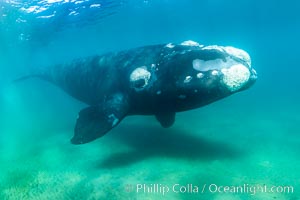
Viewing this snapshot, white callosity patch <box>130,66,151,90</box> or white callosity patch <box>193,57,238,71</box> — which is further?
white callosity patch <box>130,66,151,90</box>

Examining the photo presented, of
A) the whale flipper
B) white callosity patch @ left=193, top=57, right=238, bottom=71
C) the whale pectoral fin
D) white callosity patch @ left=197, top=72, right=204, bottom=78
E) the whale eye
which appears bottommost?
the whale pectoral fin

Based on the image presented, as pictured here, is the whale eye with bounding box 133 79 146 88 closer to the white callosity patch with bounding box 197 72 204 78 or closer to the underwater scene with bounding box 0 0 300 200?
the underwater scene with bounding box 0 0 300 200

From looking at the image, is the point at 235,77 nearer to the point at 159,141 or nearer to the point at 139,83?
the point at 139,83

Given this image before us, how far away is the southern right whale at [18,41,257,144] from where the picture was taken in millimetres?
8234

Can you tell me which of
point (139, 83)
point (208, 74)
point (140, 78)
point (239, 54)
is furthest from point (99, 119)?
point (239, 54)

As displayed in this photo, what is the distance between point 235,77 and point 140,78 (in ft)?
10.9

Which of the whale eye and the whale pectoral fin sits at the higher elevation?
the whale eye

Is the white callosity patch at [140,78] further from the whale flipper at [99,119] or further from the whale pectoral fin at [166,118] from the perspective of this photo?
the whale pectoral fin at [166,118]

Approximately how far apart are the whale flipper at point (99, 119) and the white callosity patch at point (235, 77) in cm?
377

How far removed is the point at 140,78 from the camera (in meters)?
9.81

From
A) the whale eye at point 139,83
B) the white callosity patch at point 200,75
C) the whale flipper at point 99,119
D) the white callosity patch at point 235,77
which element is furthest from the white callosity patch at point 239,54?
the whale flipper at point 99,119

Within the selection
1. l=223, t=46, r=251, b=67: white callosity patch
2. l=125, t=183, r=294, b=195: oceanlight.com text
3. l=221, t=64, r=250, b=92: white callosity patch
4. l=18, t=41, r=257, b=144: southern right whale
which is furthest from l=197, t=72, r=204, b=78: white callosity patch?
l=125, t=183, r=294, b=195: oceanlight.com text

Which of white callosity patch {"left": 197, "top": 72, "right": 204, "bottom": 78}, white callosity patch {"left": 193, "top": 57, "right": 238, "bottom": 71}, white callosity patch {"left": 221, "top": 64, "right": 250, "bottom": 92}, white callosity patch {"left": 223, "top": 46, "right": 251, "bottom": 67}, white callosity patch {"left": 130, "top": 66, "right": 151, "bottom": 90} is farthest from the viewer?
white callosity patch {"left": 130, "top": 66, "right": 151, "bottom": 90}

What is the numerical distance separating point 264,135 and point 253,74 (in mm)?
4395
